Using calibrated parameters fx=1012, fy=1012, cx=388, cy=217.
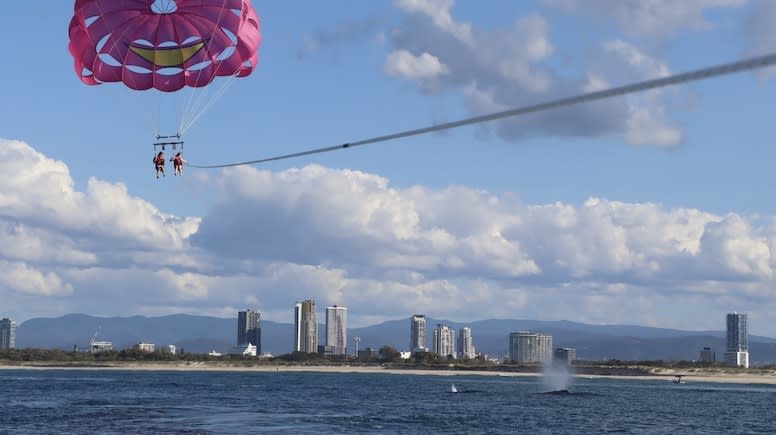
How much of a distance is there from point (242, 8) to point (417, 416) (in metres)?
44.5

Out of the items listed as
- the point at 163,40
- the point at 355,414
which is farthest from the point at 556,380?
the point at 163,40

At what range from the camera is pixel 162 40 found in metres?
57.5

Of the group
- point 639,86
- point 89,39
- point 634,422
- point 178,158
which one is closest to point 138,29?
point 89,39

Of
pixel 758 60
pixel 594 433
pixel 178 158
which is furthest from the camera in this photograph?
pixel 594 433

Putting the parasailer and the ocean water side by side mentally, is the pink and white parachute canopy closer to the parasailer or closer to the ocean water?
the parasailer

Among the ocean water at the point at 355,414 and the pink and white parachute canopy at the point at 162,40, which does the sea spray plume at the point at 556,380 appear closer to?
the ocean water at the point at 355,414

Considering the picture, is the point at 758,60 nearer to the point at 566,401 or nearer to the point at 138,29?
the point at 138,29

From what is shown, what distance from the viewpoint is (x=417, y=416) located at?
88750 mm

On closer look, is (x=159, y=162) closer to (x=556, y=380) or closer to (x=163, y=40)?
→ (x=163, y=40)

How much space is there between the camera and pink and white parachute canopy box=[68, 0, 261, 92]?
5659 cm

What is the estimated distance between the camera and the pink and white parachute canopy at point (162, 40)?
56594mm

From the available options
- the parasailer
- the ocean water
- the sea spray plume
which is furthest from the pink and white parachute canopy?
the sea spray plume

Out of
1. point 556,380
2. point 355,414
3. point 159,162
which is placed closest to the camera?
point 159,162

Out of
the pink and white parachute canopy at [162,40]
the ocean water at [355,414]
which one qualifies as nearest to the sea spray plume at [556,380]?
the ocean water at [355,414]
